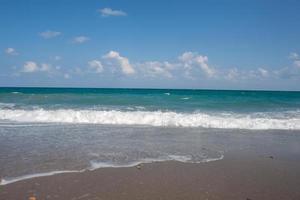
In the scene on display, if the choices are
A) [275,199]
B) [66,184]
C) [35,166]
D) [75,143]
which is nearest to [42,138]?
[75,143]

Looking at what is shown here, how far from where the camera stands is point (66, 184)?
5.11m

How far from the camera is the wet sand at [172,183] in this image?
15.4 ft

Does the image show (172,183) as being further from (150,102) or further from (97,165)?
(150,102)

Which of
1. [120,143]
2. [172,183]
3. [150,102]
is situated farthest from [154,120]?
[150,102]

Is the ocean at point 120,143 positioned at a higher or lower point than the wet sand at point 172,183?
higher

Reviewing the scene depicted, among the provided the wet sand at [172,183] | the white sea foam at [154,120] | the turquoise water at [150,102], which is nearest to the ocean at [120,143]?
the white sea foam at [154,120]

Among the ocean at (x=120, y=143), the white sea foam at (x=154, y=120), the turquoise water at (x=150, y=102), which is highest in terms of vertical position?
the turquoise water at (x=150, y=102)

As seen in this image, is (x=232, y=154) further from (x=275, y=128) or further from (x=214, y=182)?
(x=275, y=128)

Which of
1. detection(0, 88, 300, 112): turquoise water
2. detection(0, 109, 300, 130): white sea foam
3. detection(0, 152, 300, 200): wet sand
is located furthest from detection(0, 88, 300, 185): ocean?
detection(0, 88, 300, 112): turquoise water

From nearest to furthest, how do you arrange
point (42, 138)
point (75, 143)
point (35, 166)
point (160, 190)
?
point (160, 190) → point (35, 166) → point (75, 143) → point (42, 138)

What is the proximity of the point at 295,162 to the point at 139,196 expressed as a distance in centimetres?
484

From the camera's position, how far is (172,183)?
5316mm

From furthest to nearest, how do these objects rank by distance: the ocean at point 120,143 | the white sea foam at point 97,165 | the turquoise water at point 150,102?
the turquoise water at point 150,102, the ocean at point 120,143, the white sea foam at point 97,165

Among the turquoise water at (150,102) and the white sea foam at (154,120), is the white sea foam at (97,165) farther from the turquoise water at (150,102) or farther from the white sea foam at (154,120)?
the turquoise water at (150,102)
